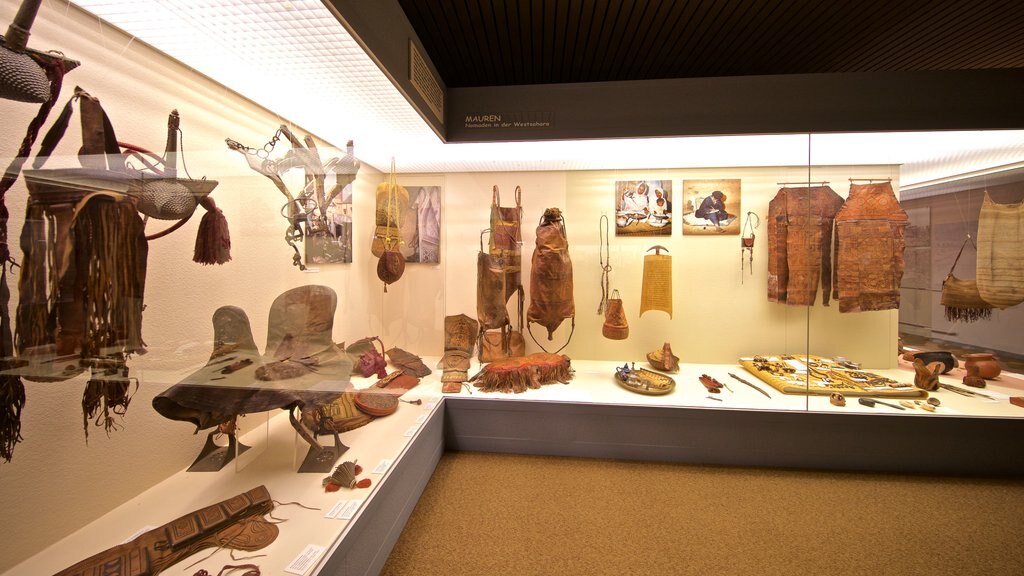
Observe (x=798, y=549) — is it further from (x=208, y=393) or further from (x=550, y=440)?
(x=208, y=393)

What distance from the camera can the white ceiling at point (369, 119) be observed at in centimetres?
125

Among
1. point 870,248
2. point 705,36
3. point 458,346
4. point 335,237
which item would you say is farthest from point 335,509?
point 870,248

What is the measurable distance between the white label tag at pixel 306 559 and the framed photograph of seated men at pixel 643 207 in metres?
2.84

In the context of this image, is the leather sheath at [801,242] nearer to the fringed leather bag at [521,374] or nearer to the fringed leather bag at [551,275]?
the fringed leather bag at [551,275]

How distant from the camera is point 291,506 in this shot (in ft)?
4.41

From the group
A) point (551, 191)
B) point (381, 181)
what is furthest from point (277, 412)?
point (551, 191)

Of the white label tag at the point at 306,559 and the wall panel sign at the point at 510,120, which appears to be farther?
the wall panel sign at the point at 510,120

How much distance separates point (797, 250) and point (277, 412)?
3810mm

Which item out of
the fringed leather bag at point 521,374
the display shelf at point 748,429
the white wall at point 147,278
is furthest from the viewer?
the fringed leather bag at point 521,374

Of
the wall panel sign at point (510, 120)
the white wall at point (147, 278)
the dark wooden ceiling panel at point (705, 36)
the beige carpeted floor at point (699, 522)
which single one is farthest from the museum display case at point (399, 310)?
the dark wooden ceiling panel at point (705, 36)

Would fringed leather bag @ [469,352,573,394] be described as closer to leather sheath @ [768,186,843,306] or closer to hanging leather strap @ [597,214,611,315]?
hanging leather strap @ [597,214,611,315]

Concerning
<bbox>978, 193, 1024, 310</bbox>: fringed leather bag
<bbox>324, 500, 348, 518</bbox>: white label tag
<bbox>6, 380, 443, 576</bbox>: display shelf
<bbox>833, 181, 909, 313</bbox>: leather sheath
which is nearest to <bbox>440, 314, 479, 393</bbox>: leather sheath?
<bbox>6, 380, 443, 576</bbox>: display shelf

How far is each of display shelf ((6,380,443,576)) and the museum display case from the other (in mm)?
11

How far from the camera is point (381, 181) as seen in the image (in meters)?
2.33
